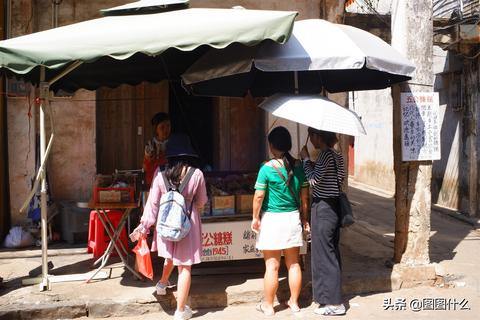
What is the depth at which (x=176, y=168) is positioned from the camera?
4.84 m

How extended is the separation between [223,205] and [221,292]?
0.98 metres

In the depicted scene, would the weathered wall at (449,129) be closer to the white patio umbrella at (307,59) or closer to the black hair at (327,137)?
the white patio umbrella at (307,59)

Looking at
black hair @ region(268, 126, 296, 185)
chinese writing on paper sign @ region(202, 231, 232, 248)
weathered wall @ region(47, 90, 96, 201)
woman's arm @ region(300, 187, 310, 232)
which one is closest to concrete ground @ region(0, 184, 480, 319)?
chinese writing on paper sign @ region(202, 231, 232, 248)

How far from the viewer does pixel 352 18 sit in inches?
463

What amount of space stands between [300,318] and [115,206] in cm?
233

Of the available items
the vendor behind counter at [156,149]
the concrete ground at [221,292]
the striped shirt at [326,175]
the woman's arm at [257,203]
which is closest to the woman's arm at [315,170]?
the striped shirt at [326,175]

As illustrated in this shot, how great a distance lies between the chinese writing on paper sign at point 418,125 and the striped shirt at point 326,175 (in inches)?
51.8

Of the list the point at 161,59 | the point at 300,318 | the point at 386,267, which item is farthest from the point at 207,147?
the point at 300,318

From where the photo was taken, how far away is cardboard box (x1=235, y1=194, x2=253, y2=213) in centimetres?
588

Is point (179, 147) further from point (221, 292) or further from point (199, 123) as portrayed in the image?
point (199, 123)

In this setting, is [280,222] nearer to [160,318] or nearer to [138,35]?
[160,318]

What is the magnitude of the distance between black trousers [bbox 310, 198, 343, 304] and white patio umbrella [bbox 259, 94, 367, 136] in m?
0.80

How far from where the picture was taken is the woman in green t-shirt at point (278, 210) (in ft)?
16.2

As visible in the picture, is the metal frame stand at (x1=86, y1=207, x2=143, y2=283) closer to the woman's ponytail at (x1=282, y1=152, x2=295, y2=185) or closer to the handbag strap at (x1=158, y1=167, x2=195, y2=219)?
the handbag strap at (x1=158, y1=167, x2=195, y2=219)
